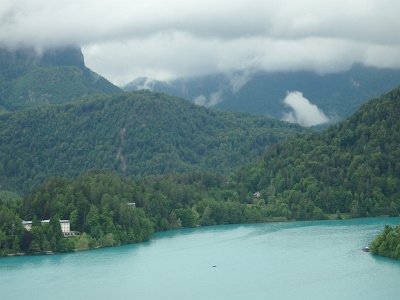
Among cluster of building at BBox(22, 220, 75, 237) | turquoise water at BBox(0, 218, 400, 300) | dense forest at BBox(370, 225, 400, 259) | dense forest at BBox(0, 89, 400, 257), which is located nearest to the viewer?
turquoise water at BBox(0, 218, 400, 300)

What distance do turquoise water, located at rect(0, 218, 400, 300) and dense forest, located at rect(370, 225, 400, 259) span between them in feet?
3.81

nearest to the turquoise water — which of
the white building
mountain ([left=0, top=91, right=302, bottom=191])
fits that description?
the white building

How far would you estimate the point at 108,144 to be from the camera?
622 ft

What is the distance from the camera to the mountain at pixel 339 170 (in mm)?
120875

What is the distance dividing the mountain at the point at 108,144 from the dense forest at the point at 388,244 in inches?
3781

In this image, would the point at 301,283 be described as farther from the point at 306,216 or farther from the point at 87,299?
the point at 306,216

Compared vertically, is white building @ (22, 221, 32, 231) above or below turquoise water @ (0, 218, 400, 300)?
above

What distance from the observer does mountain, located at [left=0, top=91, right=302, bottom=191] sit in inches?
7018

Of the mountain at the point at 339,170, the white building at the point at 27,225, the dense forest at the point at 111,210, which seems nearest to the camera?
the dense forest at the point at 111,210

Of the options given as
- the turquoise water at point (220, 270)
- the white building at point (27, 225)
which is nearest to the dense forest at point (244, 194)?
the white building at point (27, 225)

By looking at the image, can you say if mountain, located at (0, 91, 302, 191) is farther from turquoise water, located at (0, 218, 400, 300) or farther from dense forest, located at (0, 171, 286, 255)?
turquoise water, located at (0, 218, 400, 300)

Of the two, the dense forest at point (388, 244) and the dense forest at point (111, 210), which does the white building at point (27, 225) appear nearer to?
the dense forest at point (111, 210)

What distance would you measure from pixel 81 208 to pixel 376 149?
1878 inches

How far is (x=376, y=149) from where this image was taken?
127 metres
